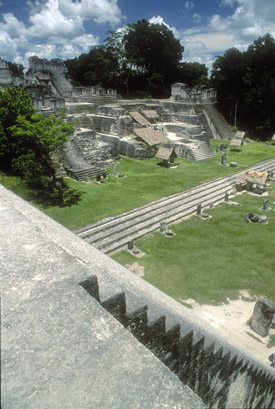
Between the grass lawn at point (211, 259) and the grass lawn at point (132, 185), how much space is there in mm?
3223

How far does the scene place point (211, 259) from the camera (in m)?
11.7

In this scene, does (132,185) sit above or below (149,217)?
above

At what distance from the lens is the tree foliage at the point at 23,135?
46.4 feet

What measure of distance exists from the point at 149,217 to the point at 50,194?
6.30m

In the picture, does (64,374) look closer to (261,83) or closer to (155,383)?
(155,383)

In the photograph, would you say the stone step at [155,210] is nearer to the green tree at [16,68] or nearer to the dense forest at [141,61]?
the dense forest at [141,61]

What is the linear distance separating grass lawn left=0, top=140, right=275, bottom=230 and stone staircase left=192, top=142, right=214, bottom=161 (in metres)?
0.66

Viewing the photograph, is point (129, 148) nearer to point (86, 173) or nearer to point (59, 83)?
point (86, 173)

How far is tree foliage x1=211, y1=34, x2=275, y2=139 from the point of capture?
107 feet

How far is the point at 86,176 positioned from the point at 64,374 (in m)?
17.4

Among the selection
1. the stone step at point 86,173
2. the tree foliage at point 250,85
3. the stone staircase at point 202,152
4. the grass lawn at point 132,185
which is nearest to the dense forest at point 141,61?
the tree foliage at point 250,85

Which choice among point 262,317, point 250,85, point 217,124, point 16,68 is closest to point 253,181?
point 262,317

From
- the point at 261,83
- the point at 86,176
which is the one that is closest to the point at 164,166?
the point at 86,176

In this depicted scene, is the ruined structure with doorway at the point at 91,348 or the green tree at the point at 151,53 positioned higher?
the green tree at the point at 151,53
